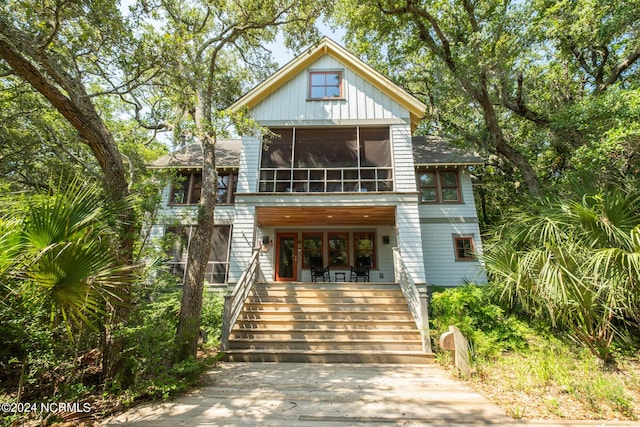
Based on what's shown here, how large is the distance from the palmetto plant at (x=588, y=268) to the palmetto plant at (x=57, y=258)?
709cm

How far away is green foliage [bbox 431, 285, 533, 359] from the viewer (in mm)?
6155

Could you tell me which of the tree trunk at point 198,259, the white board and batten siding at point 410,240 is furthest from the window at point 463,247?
the tree trunk at point 198,259

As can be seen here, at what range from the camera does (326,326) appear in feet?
22.2

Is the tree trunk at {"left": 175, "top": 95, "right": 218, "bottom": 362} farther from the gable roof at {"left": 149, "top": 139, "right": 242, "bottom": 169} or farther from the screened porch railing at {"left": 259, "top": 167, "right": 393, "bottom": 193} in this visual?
the gable roof at {"left": 149, "top": 139, "right": 242, "bottom": 169}

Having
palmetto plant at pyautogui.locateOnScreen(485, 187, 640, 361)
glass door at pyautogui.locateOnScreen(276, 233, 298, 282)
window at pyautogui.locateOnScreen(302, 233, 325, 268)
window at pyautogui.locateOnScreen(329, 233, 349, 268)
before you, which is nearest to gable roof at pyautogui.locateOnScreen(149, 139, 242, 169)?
glass door at pyautogui.locateOnScreen(276, 233, 298, 282)

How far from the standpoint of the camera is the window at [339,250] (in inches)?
448

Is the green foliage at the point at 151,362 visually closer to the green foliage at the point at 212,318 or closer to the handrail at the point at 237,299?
the handrail at the point at 237,299

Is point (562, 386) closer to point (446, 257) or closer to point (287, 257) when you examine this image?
point (446, 257)

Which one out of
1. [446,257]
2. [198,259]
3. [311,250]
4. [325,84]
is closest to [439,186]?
[446,257]

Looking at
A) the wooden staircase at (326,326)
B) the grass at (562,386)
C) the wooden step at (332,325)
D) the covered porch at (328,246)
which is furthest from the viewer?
the covered porch at (328,246)

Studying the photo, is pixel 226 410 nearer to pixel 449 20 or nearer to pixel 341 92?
pixel 341 92

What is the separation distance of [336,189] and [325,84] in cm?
412

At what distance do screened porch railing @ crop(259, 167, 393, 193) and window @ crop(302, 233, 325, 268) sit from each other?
2.20 metres

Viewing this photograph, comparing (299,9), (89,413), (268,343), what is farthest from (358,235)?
(89,413)
